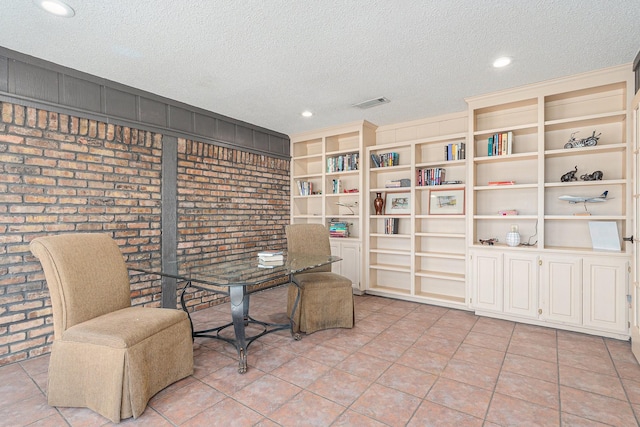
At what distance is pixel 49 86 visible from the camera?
2.63 m

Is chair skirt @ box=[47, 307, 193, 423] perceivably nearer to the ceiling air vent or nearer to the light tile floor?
the light tile floor

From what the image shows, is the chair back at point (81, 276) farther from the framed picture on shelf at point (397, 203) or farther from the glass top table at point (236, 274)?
the framed picture on shelf at point (397, 203)

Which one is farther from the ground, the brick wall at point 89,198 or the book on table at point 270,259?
the brick wall at point 89,198

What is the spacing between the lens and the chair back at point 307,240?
3438 millimetres

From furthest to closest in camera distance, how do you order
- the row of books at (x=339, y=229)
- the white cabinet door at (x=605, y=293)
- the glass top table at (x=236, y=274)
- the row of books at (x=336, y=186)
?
the row of books at (x=336, y=186) < the row of books at (x=339, y=229) < the white cabinet door at (x=605, y=293) < the glass top table at (x=236, y=274)

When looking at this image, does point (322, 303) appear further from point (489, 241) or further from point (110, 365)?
point (489, 241)

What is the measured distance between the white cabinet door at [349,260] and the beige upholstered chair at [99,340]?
2.67 m

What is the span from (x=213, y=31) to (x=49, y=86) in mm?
1581

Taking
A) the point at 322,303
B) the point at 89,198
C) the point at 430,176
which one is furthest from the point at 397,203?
the point at 89,198

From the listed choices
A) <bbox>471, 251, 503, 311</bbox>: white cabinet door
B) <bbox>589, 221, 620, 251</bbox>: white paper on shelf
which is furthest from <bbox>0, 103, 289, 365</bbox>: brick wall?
<bbox>589, 221, 620, 251</bbox>: white paper on shelf

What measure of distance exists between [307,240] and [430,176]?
71.1 inches

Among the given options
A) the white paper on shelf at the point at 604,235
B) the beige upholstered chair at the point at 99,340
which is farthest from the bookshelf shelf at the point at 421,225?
the beige upholstered chair at the point at 99,340

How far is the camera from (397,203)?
14.5ft

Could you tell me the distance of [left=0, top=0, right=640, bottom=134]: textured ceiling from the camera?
6.47 ft
